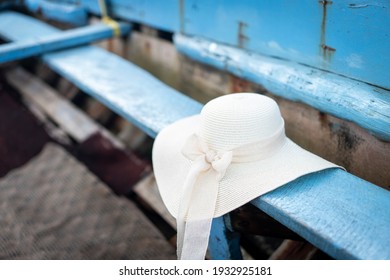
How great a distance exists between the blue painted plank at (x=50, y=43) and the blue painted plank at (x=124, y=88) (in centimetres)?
5

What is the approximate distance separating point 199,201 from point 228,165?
0.42 ft

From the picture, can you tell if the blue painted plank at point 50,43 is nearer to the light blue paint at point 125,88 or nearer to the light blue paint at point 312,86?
the light blue paint at point 125,88

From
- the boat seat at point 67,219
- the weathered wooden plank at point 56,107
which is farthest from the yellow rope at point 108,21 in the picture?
the boat seat at point 67,219

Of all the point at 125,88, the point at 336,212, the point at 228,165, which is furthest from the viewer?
the point at 125,88

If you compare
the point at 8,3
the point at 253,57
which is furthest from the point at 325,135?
the point at 8,3

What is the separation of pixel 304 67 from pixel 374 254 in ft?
2.71

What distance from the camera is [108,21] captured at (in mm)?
2588

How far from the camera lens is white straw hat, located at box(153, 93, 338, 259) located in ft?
3.05

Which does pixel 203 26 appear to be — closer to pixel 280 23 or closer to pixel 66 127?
pixel 280 23

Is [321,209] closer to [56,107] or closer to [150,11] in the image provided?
[150,11]

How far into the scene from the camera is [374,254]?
0.75 m

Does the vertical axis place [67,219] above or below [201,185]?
below

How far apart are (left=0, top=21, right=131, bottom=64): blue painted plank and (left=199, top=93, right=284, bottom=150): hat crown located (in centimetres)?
157

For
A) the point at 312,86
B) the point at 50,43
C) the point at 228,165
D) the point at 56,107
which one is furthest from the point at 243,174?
the point at 56,107
